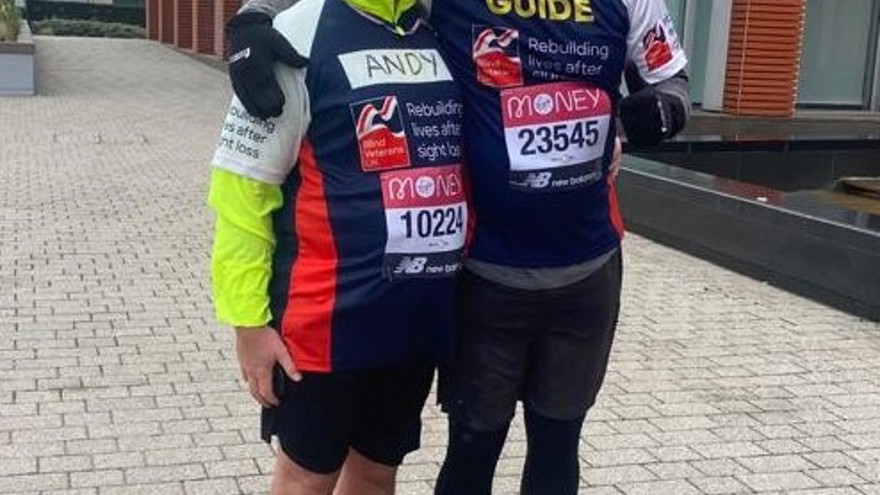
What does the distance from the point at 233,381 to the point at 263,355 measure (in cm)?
268

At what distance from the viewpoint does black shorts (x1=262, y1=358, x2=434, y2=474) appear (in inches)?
96.3

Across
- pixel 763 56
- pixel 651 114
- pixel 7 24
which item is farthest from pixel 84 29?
pixel 651 114

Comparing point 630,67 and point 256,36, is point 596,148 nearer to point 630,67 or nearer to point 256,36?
point 630,67

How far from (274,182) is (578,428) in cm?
97

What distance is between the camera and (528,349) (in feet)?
8.83

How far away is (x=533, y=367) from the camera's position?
107 inches

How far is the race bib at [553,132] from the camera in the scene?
2.48 meters

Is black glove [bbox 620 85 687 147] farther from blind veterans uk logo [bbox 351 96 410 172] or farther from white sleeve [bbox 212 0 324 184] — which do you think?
white sleeve [bbox 212 0 324 184]

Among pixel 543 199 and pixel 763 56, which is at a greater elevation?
pixel 543 199

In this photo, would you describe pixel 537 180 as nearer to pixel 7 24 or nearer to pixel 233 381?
pixel 233 381

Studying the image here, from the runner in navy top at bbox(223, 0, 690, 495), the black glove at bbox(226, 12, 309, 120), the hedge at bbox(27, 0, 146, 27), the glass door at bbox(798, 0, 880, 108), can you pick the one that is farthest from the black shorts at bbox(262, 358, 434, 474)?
the hedge at bbox(27, 0, 146, 27)

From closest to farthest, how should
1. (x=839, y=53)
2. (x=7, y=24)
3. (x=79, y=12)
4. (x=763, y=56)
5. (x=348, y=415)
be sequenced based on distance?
1. (x=348, y=415)
2. (x=763, y=56)
3. (x=839, y=53)
4. (x=7, y=24)
5. (x=79, y=12)

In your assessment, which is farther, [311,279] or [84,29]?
[84,29]

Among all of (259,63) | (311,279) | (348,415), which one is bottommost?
(348,415)
